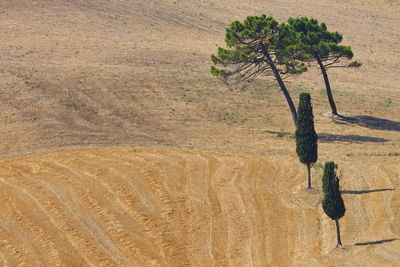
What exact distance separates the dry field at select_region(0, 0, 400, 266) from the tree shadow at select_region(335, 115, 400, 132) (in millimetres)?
318

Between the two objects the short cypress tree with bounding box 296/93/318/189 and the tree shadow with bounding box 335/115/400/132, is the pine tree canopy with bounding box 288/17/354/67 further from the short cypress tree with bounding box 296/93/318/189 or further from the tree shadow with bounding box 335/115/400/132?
the short cypress tree with bounding box 296/93/318/189

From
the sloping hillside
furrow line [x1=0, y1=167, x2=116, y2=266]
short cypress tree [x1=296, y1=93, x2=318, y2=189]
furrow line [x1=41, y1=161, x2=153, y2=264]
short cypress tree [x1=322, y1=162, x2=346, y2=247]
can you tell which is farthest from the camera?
the sloping hillside

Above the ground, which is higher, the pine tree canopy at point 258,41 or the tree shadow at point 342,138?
the pine tree canopy at point 258,41

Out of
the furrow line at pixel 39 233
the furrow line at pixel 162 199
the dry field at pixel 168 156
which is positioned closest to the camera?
the furrow line at pixel 39 233

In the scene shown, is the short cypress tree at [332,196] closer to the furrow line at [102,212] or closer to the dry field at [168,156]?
the dry field at [168,156]

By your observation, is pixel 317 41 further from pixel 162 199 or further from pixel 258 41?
pixel 162 199

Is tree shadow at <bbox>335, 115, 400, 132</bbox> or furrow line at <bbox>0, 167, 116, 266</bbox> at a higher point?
tree shadow at <bbox>335, 115, 400, 132</bbox>

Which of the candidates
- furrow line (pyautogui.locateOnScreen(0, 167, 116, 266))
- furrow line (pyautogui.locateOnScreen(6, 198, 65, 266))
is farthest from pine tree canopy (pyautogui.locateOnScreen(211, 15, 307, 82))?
furrow line (pyautogui.locateOnScreen(6, 198, 65, 266))

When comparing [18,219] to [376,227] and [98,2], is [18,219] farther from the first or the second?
[98,2]

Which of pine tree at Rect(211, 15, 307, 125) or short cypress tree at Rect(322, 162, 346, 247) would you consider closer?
short cypress tree at Rect(322, 162, 346, 247)

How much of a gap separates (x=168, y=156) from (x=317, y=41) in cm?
2136

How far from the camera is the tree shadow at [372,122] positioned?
6072 centimetres

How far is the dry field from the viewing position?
36469 mm

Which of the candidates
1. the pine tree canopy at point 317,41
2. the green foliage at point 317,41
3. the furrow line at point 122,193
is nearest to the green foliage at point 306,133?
the furrow line at point 122,193
